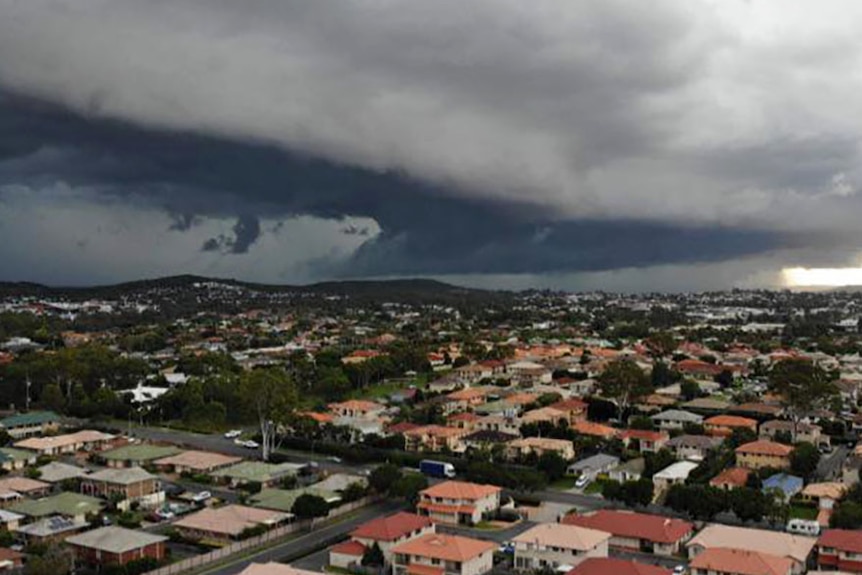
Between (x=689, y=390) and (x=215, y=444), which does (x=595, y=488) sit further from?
(x=689, y=390)

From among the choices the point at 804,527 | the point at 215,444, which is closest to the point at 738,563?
the point at 804,527

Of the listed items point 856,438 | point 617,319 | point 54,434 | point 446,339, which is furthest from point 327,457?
point 617,319

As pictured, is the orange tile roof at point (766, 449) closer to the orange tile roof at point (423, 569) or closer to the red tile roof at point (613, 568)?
the red tile roof at point (613, 568)

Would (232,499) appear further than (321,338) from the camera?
No

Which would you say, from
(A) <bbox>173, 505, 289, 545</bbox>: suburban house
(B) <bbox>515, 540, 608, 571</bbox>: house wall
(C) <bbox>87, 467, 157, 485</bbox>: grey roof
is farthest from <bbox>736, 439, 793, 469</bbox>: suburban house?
(C) <bbox>87, 467, 157, 485</bbox>: grey roof

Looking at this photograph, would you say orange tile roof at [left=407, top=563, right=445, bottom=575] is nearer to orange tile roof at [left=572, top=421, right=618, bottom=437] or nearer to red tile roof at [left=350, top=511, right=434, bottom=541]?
red tile roof at [left=350, top=511, right=434, bottom=541]

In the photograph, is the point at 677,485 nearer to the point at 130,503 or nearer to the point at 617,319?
the point at 130,503

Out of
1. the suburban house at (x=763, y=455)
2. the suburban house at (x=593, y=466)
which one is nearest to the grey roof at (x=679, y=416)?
the suburban house at (x=763, y=455)
